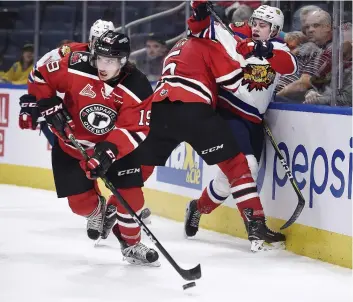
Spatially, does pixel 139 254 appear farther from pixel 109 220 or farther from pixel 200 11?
pixel 200 11

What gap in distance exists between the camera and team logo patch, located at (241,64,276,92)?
477 cm

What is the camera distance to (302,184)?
4.57 m

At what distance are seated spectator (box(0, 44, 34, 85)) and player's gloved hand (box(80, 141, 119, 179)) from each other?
3.91 m

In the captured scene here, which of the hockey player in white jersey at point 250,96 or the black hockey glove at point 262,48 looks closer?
the black hockey glove at point 262,48

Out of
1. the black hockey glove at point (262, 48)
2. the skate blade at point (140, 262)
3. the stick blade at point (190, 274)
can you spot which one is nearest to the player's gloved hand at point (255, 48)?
the black hockey glove at point (262, 48)

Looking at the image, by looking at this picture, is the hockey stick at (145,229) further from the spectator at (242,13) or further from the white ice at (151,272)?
the spectator at (242,13)

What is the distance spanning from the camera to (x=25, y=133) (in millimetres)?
7262

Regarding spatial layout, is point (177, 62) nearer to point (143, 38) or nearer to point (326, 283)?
point (326, 283)

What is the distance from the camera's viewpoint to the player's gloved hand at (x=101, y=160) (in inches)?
152

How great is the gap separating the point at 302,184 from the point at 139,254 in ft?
2.97

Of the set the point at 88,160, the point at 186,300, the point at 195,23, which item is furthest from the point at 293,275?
the point at 195,23

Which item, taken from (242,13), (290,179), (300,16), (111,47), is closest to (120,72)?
(111,47)

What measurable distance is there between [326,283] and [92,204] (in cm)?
119

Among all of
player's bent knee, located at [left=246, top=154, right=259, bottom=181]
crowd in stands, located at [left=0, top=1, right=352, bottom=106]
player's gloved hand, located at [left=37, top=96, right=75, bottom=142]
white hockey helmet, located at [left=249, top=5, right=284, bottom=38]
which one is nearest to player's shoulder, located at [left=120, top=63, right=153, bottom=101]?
player's gloved hand, located at [left=37, top=96, right=75, bottom=142]
